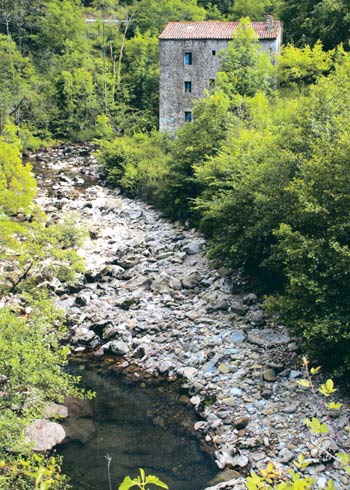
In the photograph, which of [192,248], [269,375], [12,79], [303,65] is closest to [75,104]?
[12,79]

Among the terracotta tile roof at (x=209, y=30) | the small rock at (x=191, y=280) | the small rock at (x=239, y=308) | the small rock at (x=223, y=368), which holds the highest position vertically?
the terracotta tile roof at (x=209, y=30)

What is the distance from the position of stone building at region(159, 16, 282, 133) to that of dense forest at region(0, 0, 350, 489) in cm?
207

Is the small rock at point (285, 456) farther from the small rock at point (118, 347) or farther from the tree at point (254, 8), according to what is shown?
the tree at point (254, 8)

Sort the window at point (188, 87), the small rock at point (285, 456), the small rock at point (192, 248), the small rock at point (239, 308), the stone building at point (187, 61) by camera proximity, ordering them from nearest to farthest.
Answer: the small rock at point (285, 456) → the small rock at point (239, 308) → the small rock at point (192, 248) → the stone building at point (187, 61) → the window at point (188, 87)

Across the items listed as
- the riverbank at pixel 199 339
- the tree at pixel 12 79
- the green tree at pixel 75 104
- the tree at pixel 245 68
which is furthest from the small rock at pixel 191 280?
the green tree at pixel 75 104

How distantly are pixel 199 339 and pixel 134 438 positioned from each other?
370cm

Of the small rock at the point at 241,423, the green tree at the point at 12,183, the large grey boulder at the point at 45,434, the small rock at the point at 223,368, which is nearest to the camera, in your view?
the large grey boulder at the point at 45,434

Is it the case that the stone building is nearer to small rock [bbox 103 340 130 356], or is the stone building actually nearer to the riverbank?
the riverbank

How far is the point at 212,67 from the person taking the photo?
113ft

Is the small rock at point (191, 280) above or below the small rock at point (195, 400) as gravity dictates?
above

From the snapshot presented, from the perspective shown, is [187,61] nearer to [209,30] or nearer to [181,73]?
[181,73]

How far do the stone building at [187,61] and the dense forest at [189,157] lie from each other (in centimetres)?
207

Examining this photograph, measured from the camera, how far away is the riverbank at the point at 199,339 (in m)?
10.7

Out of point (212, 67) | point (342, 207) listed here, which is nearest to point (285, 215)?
point (342, 207)
